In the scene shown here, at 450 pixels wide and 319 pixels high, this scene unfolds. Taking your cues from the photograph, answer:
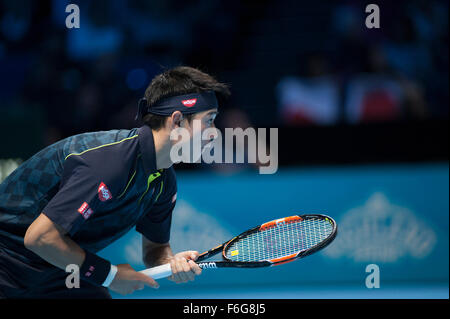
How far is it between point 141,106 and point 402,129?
3972 millimetres

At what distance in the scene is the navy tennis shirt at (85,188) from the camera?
2.96 m

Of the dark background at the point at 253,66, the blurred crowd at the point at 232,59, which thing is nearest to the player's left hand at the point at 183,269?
the dark background at the point at 253,66

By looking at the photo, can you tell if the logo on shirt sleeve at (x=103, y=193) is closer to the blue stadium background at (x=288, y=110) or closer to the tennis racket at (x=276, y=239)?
the tennis racket at (x=276, y=239)

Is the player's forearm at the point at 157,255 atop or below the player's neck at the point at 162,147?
below

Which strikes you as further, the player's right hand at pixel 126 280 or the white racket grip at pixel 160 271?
the white racket grip at pixel 160 271

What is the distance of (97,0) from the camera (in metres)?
9.17

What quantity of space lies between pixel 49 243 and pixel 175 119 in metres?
0.91

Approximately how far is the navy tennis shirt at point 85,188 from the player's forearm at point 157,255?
46 cm

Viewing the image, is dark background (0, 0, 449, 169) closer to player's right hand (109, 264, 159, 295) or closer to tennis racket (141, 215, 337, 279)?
tennis racket (141, 215, 337, 279)

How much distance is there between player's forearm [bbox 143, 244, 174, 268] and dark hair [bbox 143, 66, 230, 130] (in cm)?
86

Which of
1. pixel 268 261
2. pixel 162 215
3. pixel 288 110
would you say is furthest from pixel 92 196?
pixel 288 110
